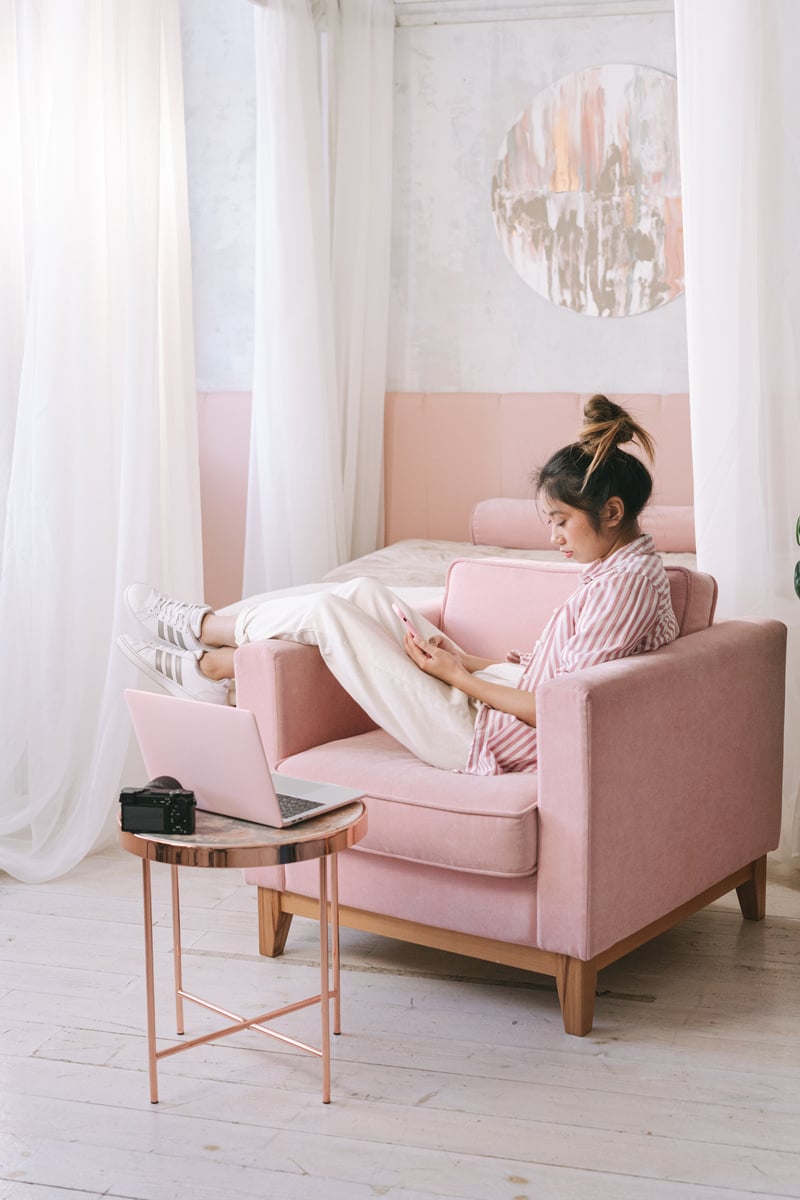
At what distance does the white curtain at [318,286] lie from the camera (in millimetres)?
4309

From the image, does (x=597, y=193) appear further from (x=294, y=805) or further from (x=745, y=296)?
(x=294, y=805)

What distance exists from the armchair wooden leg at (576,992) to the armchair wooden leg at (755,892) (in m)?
0.65

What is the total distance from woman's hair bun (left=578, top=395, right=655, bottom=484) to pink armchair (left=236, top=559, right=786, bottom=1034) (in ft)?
1.19

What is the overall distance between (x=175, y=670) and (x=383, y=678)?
27.0 inches

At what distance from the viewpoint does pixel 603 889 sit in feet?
7.32

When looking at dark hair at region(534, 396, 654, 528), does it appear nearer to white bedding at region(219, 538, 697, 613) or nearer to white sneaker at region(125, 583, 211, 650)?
white sneaker at region(125, 583, 211, 650)

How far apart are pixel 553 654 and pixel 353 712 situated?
52cm

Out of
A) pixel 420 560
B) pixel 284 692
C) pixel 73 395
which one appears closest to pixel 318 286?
pixel 420 560

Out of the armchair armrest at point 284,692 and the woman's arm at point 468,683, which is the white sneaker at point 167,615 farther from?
the woman's arm at point 468,683

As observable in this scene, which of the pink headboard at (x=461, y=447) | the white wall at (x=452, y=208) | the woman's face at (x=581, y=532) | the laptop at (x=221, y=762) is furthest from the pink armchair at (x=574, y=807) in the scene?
the white wall at (x=452, y=208)

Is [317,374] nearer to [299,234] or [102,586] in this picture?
[299,234]

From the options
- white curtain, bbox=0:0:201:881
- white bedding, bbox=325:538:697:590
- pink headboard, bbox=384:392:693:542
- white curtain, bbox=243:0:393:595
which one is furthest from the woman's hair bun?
pink headboard, bbox=384:392:693:542

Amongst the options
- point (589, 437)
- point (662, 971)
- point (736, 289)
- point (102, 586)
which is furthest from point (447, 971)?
point (736, 289)

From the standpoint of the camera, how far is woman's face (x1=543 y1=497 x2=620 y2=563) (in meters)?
2.42
